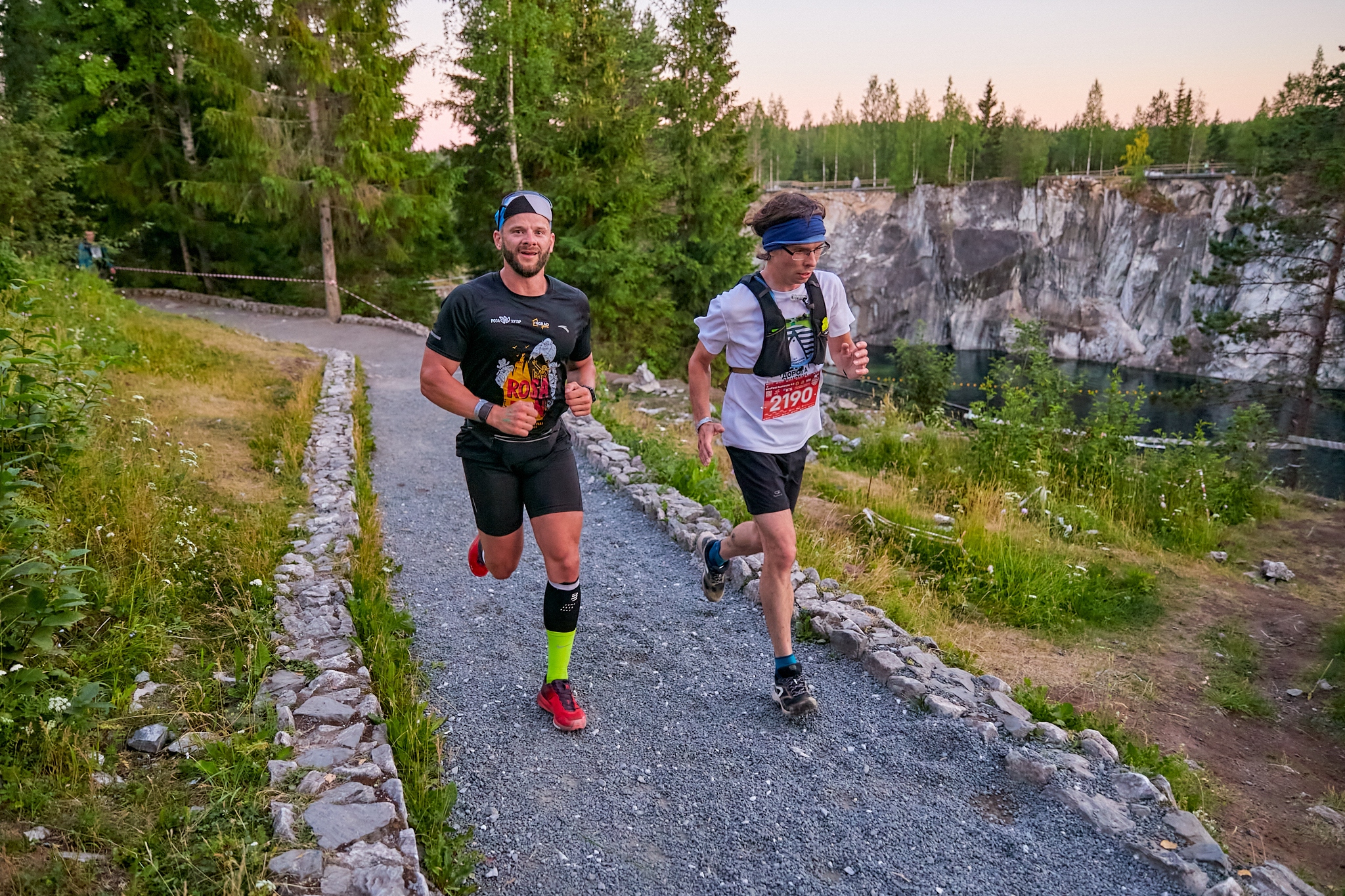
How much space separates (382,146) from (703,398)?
2069 centimetres

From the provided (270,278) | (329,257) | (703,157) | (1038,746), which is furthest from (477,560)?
(270,278)

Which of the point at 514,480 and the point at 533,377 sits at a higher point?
the point at 533,377

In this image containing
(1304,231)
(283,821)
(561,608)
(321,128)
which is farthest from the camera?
(1304,231)

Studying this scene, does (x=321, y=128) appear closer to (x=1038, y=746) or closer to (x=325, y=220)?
(x=325, y=220)

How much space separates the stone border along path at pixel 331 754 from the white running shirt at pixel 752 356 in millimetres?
2368

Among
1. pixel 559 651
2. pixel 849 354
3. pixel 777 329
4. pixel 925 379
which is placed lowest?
pixel 925 379

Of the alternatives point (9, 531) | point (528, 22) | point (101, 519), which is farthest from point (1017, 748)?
point (528, 22)

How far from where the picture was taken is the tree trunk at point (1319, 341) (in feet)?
72.3

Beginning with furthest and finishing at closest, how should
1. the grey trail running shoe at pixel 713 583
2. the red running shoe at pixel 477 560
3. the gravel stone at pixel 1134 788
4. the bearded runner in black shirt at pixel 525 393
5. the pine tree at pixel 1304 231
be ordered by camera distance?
the pine tree at pixel 1304 231 → the grey trail running shoe at pixel 713 583 → the red running shoe at pixel 477 560 → the bearded runner in black shirt at pixel 525 393 → the gravel stone at pixel 1134 788

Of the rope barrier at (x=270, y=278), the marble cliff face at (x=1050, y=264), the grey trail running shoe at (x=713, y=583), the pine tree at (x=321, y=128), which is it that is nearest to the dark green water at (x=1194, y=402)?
the marble cliff face at (x=1050, y=264)

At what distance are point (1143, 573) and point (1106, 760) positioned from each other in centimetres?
503

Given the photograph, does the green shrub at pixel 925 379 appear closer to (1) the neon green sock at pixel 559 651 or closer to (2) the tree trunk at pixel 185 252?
(1) the neon green sock at pixel 559 651

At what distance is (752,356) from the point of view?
4008 mm

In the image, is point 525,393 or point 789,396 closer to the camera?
point 525,393
